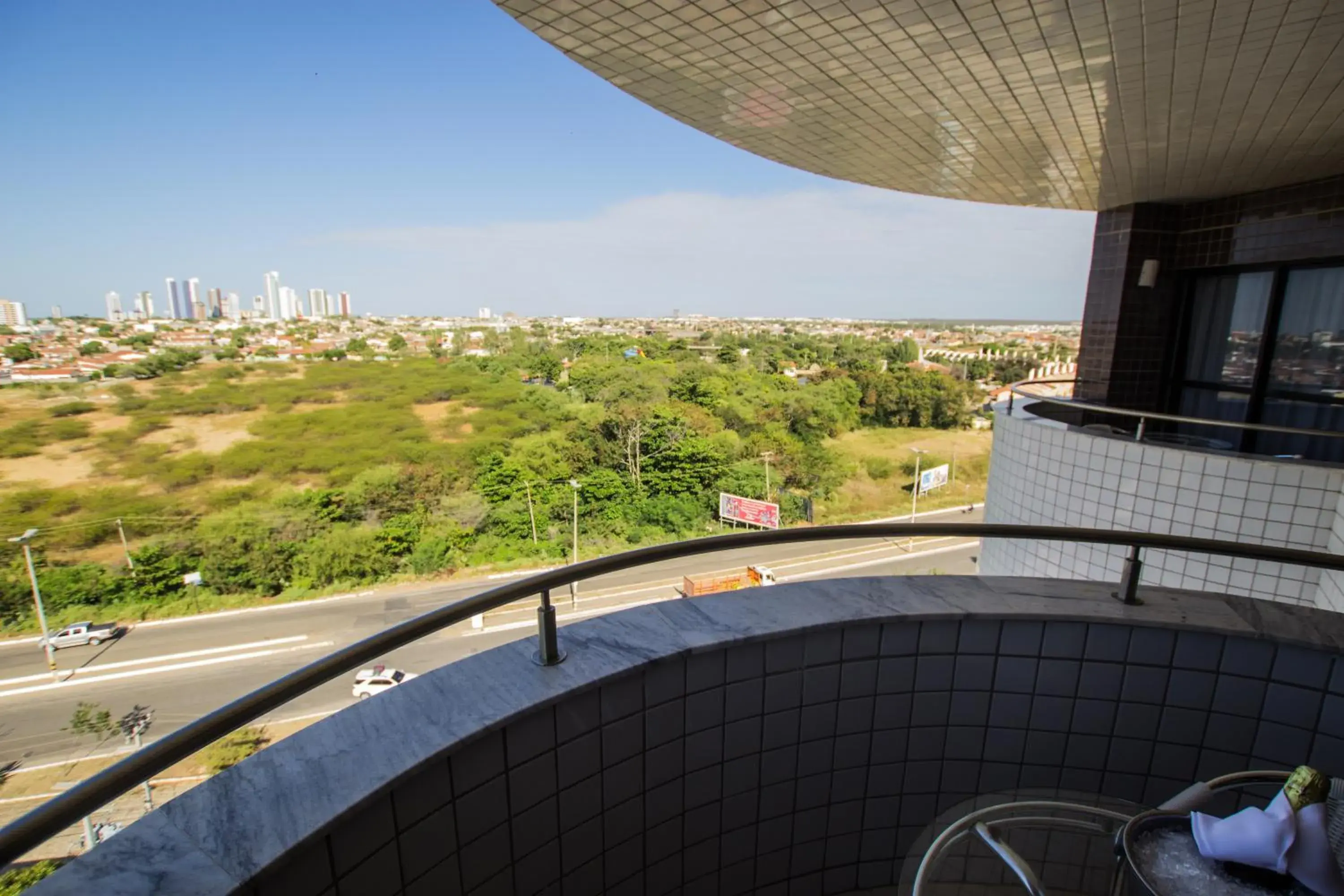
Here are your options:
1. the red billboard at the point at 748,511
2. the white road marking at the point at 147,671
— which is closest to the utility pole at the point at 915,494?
the red billboard at the point at 748,511

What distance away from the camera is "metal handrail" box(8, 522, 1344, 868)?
66cm

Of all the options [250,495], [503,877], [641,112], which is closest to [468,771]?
[503,877]

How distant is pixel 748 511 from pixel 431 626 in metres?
23.5

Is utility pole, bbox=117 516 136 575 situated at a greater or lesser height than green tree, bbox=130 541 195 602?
greater

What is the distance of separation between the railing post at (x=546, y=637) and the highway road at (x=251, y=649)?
0.09 feet

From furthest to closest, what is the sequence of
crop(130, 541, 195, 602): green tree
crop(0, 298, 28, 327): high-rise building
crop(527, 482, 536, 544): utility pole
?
crop(527, 482, 536, 544): utility pole
crop(130, 541, 195, 602): green tree
crop(0, 298, 28, 327): high-rise building

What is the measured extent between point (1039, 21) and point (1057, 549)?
3.83 metres

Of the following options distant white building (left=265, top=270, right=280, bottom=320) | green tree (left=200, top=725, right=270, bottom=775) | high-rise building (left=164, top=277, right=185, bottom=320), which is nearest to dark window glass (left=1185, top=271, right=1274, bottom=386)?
green tree (left=200, top=725, right=270, bottom=775)

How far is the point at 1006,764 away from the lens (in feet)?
5.21

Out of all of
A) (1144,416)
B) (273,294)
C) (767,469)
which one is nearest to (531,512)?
(767,469)

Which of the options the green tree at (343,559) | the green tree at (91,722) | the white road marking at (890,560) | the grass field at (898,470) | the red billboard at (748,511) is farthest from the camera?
the grass field at (898,470)

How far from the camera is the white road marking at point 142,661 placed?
1027 cm

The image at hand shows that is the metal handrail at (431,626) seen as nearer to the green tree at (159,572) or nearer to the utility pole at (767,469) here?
the green tree at (159,572)

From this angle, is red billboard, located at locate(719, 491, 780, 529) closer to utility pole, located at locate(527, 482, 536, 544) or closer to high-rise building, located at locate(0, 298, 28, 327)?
utility pole, located at locate(527, 482, 536, 544)
